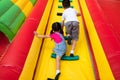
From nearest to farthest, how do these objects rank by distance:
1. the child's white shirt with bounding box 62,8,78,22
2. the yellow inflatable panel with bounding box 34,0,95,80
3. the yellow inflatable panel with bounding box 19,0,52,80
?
the yellow inflatable panel with bounding box 19,0,52,80, the yellow inflatable panel with bounding box 34,0,95,80, the child's white shirt with bounding box 62,8,78,22

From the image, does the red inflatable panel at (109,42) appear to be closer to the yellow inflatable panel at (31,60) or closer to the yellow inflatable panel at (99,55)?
the yellow inflatable panel at (99,55)

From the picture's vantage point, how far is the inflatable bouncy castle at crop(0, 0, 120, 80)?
2426 millimetres

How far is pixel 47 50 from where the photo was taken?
3244mm

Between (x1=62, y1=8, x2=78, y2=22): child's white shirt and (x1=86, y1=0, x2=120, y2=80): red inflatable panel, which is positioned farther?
(x1=62, y1=8, x2=78, y2=22): child's white shirt

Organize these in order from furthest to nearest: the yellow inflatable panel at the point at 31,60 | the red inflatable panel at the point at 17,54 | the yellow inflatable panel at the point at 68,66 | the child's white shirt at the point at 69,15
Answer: the child's white shirt at the point at 69,15
the yellow inflatable panel at the point at 68,66
the yellow inflatable panel at the point at 31,60
the red inflatable panel at the point at 17,54

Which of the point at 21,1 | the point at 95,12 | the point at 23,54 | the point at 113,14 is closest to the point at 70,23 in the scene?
the point at 23,54

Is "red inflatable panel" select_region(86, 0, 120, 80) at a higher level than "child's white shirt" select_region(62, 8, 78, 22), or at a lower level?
lower

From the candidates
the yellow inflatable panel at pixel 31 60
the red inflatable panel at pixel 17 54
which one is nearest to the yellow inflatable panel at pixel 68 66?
the yellow inflatable panel at pixel 31 60

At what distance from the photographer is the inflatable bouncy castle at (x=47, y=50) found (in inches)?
95.5

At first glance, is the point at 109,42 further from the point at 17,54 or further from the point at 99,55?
the point at 17,54

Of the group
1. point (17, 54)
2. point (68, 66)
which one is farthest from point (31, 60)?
→ point (68, 66)

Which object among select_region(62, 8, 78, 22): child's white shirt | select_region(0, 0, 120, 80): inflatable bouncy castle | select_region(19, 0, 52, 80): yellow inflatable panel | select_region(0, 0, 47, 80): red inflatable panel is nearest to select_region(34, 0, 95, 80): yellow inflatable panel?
select_region(0, 0, 120, 80): inflatable bouncy castle

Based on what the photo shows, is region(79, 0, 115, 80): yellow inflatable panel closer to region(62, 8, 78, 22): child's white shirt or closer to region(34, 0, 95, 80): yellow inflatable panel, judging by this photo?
region(34, 0, 95, 80): yellow inflatable panel

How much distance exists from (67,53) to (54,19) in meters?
1.44
